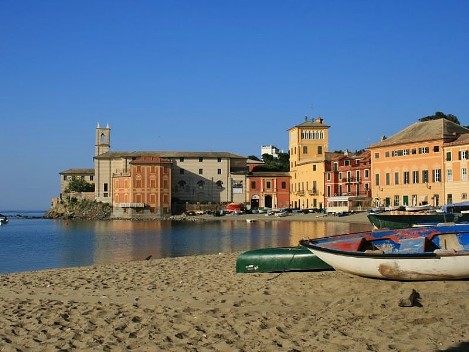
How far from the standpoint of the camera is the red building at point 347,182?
A: 8388cm

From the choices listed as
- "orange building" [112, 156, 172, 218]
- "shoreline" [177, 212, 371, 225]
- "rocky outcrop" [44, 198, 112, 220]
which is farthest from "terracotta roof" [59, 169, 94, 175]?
"shoreline" [177, 212, 371, 225]

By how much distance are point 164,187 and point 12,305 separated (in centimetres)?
9159

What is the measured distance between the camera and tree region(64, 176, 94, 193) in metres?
118

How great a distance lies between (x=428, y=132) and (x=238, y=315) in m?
66.0

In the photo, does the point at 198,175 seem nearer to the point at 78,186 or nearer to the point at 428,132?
the point at 78,186

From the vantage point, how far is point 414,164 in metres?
72.8

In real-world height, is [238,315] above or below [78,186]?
below

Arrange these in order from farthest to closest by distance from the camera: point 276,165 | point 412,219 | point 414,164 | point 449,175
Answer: point 276,165, point 414,164, point 449,175, point 412,219

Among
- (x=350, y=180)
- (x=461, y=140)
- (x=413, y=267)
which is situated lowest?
(x=413, y=267)

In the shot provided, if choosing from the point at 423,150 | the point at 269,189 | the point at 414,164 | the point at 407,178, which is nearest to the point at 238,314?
the point at 423,150

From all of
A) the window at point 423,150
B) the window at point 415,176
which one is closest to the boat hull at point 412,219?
the window at point 423,150

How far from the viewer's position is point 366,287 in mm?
13062

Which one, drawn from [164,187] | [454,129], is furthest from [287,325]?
[164,187]

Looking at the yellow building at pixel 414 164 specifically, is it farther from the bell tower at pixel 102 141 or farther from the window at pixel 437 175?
the bell tower at pixel 102 141
